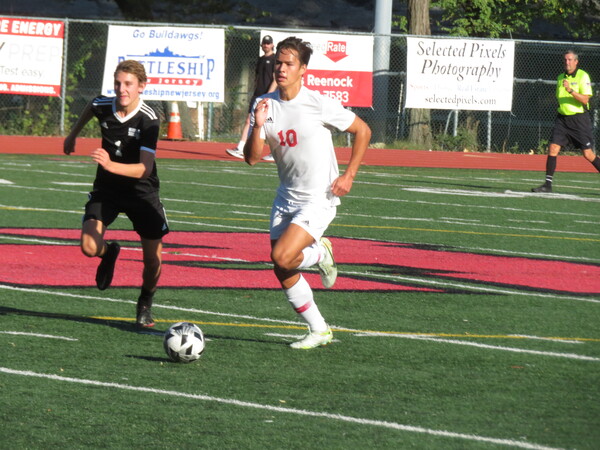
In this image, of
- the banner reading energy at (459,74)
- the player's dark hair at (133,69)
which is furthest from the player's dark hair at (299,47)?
the banner reading energy at (459,74)

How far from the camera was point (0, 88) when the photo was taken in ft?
83.5

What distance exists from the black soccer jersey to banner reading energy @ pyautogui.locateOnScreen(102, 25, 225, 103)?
17.3 meters

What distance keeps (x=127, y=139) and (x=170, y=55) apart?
57.9 ft

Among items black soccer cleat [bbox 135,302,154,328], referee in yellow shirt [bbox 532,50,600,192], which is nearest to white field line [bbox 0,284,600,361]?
black soccer cleat [bbox 135,302,154,328]

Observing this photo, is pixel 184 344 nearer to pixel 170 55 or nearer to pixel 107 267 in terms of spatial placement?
pixel 107 267

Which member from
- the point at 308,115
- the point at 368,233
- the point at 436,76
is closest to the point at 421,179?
the point at 436,76

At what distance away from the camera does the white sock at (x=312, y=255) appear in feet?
26.0

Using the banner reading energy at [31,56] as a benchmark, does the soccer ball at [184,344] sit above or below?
below

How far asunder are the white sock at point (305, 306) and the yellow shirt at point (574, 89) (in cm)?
1171

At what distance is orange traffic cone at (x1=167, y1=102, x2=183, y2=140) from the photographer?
27688mm

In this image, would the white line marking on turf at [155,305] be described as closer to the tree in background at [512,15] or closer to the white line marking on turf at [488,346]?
the white line marking on turf at [488,346]

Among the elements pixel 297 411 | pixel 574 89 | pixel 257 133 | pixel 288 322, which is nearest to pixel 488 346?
pixel 288 322

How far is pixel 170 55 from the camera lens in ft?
83.8

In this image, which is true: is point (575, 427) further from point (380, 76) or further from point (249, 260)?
point (380, 76)
